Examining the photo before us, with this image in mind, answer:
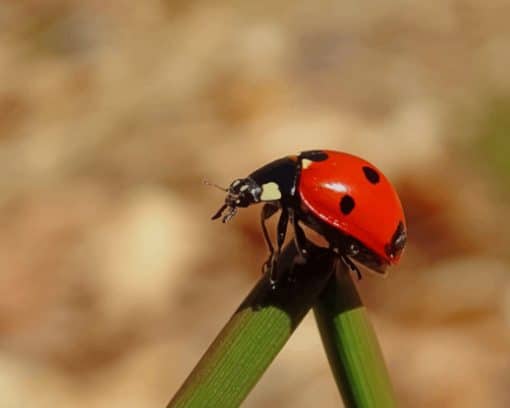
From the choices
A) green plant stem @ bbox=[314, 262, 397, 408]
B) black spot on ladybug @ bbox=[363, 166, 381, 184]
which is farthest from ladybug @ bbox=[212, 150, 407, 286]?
green plant stem @ bbox=[314, 262, 397, 408]

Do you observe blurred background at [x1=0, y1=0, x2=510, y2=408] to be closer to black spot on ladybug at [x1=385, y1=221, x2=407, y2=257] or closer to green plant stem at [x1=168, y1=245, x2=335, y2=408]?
black spot on ladybug at [x1=385, y1=221, x2=407, y2=257]

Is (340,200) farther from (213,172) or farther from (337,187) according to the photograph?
(213,172)

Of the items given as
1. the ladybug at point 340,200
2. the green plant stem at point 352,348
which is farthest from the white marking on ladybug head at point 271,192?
the green plant stem at point 352,348

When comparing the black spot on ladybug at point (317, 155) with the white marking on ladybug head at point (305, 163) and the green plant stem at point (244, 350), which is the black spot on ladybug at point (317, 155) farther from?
the green plant stem at point (244, 350)

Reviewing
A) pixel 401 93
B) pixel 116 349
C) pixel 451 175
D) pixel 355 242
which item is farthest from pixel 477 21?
pixel 355 242

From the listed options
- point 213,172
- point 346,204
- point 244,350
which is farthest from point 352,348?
point 213,172

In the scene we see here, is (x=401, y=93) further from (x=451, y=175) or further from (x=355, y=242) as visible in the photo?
(x=355, y=242)
